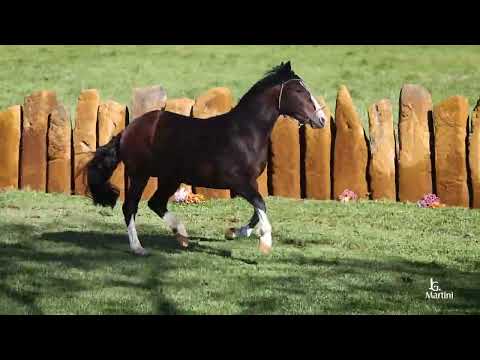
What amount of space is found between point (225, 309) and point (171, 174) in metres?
2.44

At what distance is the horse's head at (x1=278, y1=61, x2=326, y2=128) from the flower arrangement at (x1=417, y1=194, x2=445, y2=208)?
13.9 ft

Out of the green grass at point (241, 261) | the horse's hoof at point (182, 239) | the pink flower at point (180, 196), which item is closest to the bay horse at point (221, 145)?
the horse's hoof at point (182, 239)

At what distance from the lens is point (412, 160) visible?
1331 centimetres

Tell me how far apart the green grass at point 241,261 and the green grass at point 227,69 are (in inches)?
276

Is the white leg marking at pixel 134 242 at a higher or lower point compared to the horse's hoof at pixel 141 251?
higher

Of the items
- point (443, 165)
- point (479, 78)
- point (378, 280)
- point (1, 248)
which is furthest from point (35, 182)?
point (479, 78)

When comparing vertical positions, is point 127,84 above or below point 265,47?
below

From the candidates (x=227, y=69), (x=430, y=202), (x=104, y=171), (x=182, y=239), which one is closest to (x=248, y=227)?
(x=182, y=239)

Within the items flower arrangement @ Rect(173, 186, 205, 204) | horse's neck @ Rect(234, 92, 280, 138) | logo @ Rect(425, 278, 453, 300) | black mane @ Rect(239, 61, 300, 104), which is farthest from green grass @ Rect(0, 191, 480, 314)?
black mane @ Rect(239, 61, 300, 104)

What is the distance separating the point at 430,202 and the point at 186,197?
3.59 metres

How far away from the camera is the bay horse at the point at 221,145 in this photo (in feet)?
30.0

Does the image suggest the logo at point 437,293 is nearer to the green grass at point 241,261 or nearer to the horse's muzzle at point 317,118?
the green grass at point 241,261

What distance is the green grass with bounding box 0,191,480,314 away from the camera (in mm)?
7609

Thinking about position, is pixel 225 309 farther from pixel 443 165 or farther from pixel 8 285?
pixel 443 165
